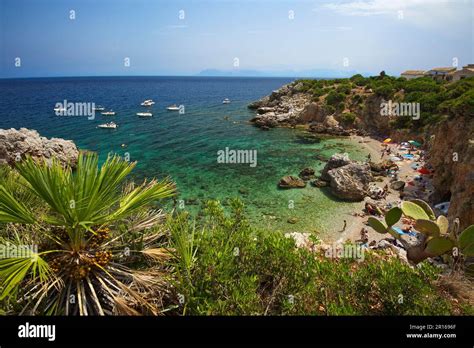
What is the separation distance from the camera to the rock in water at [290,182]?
73.3 feet

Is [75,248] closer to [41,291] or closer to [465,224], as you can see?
[41,291]

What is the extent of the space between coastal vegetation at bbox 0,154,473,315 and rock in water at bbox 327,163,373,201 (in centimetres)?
1613

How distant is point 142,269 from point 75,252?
38.1 inches

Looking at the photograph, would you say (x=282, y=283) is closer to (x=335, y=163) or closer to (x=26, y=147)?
(x=335, y=163)

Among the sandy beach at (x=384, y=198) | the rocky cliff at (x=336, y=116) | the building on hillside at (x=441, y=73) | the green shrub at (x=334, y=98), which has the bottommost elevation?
the sandy beach at (x=384, y=198)

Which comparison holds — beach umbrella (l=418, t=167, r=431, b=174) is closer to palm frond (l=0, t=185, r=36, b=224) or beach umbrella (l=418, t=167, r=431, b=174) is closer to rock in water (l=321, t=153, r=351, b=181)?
rock in water (l=321, t=153, r=351, b=181)

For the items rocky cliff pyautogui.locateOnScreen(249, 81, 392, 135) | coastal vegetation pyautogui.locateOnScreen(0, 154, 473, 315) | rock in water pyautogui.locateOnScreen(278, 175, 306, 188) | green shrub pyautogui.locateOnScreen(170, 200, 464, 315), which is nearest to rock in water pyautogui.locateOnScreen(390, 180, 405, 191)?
rock in water pyautogui.locateOnScreen(278, 175, 306, 188)

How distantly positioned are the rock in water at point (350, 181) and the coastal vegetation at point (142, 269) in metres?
16.1

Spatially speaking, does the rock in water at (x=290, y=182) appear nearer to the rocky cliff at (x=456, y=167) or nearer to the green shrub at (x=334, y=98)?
the rocky cliff at (x=456, y=167)

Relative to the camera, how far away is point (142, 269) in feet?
14.3

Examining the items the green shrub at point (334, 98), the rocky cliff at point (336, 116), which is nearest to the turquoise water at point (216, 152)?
the rocky cliff at point (336, 116)

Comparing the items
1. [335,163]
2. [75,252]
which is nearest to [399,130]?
[335,163]

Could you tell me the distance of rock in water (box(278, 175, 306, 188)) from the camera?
22.3 metres
